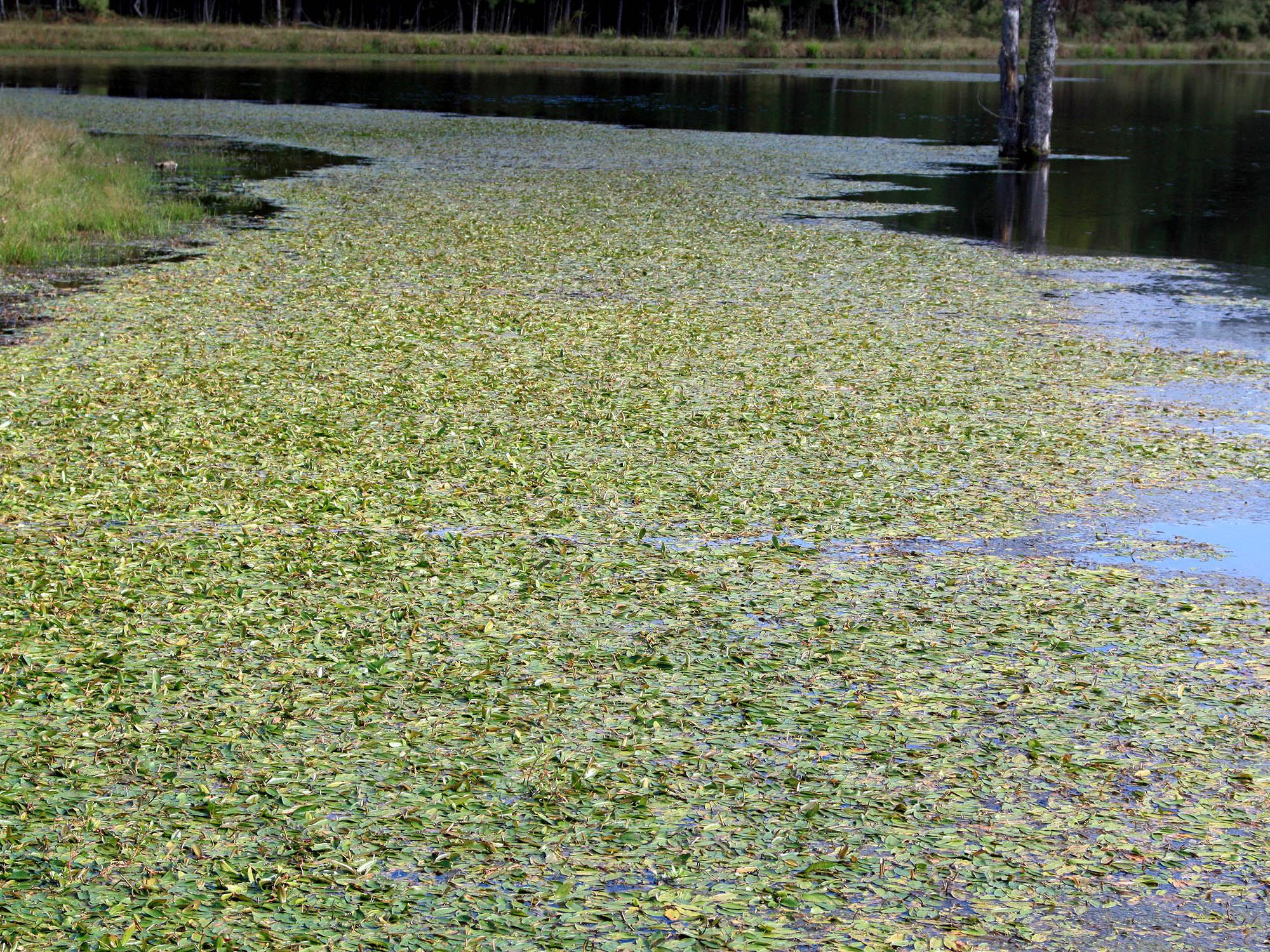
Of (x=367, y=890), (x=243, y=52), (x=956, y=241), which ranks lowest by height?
(x=367, y=890)

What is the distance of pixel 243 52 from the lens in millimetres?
48375

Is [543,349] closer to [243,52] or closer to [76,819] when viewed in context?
[76,819]

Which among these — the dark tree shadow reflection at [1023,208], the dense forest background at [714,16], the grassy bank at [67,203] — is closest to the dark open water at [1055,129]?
the dark tree shadow reflection at [1023,208]

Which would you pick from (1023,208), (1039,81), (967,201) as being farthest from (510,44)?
(1023,208)

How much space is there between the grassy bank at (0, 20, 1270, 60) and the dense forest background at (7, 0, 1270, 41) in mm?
2326

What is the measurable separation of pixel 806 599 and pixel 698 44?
55726 mm

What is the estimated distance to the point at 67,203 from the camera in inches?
540

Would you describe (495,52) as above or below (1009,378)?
above

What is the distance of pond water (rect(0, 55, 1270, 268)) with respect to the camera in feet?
49.2

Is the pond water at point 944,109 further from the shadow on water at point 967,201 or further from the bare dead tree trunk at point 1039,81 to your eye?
the bare dead tree trunk at point 1039,81

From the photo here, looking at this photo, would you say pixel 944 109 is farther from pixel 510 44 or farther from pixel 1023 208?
pixel 510 44

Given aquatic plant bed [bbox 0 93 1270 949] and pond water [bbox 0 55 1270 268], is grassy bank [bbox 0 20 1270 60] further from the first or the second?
aquatic plant bed [bbox 0 93 1270 949]

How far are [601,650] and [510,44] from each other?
52.7 m

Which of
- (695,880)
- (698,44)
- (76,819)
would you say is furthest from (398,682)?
(698,44)
